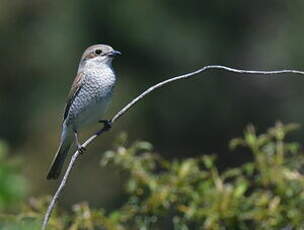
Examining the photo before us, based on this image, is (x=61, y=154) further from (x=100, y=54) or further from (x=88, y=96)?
(x=100, y=54)

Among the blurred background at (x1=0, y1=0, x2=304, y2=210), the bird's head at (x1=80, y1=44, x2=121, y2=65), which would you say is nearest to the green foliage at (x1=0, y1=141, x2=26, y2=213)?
the bird's head at (x1=80, y1=44, x2=121, y2=65)

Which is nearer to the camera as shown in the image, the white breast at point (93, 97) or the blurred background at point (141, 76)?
the white breast at point (93, 97)

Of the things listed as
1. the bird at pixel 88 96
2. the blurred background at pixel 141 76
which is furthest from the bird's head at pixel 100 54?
the blurred background at pixel 141 76

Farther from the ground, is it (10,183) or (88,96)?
(10,183)

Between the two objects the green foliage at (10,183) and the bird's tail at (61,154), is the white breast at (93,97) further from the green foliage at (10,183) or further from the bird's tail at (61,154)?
the green foliage at (10,183)

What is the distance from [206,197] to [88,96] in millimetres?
1728

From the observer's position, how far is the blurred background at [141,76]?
42.9 feet

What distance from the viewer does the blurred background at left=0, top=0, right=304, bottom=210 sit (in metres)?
13.1

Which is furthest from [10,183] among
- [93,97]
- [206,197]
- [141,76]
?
[141,76]

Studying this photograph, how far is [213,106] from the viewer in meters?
14.4

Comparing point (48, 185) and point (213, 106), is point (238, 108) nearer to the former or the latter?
point (213, 106)

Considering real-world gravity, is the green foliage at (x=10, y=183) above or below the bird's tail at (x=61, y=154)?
above

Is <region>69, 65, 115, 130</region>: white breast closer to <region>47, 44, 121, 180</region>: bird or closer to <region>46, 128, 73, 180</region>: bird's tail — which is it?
<region>47, 44, 121, 180</region>: bird

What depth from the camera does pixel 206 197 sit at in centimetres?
399
